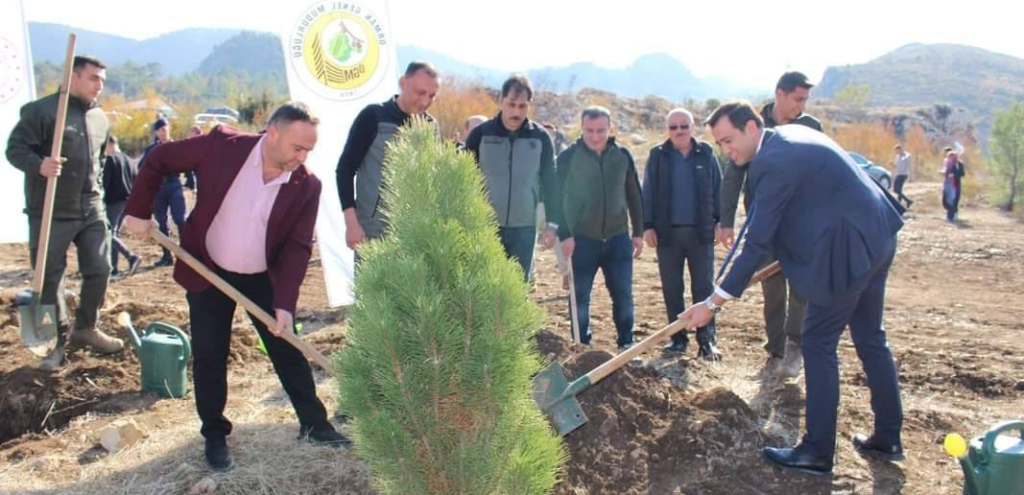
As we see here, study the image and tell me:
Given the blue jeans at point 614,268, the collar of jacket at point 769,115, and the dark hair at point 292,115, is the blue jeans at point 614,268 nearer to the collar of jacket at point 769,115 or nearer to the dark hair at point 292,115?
the collar of jacket at point 769,115

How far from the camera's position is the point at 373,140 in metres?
4.07

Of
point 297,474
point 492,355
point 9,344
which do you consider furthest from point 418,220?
point 9,344

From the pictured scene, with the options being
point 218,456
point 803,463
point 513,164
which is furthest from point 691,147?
point 218,456

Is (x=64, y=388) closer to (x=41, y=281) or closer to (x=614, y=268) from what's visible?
(x=41, y=281)

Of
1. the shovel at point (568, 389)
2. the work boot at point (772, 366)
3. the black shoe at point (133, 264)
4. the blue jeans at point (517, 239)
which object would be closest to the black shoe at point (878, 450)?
the work boot at point (772, 366)

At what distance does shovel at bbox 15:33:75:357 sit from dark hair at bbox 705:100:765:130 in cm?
346

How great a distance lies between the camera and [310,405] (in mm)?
3557

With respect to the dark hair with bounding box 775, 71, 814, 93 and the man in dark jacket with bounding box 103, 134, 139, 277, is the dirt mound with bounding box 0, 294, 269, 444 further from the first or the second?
the dark hair with bounding box 775, 71, 814, 93

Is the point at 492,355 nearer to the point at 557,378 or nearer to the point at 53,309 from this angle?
the point at 557,378

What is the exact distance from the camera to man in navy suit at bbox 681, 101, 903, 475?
3261 mm

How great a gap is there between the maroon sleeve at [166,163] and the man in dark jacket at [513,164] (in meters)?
1.75

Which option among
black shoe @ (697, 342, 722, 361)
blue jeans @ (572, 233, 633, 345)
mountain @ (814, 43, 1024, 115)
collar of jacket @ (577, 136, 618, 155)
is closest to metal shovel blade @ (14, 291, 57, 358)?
blue jeans @ (572, 233, 633, 345)

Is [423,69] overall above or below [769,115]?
above

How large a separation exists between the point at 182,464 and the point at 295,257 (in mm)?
1059
